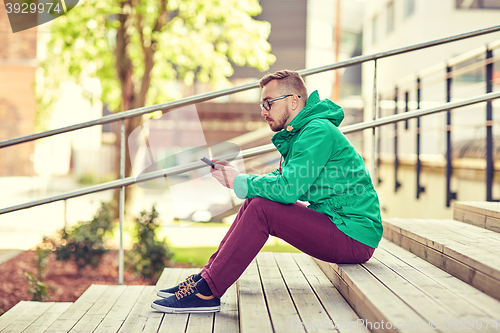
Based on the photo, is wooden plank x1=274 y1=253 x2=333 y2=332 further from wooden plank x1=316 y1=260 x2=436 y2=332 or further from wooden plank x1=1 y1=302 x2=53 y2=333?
wooden plank x1=1 y1=302 x2=53 y2=333

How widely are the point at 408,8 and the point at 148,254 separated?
1078cm

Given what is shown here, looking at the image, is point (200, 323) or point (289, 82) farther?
point (289, 82)

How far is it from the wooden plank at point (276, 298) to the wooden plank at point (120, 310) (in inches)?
29.4

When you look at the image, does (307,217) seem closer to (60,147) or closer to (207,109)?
(207,109)

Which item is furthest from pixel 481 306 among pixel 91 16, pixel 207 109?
pixel 207 109

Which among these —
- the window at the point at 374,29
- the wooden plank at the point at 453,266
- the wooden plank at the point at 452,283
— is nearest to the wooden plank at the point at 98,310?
the wooden plank at the point at 452,283

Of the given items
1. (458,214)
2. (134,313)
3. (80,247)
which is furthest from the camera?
(80,247)

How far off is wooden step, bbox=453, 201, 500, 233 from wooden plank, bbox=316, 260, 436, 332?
34.6 inches

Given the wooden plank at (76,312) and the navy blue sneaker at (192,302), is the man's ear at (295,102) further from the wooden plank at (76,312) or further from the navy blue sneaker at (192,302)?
the wooden plank at (76,312)

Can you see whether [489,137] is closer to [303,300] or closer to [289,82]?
[289,82]

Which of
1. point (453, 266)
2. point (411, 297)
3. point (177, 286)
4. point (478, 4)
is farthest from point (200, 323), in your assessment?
point (478, 4)

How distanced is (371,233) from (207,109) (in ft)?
60.7

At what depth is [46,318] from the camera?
2484 mm

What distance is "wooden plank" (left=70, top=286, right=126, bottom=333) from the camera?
7.21 feet
